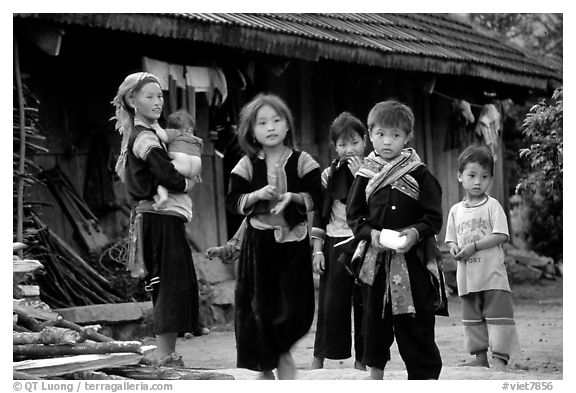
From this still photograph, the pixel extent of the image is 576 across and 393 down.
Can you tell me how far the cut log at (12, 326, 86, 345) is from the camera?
604 cm

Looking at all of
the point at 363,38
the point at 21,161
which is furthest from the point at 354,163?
the point at 363,38

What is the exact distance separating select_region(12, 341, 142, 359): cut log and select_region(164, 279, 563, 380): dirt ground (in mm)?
742

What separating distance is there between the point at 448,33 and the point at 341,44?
3951mm

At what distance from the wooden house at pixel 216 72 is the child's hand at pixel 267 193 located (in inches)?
115

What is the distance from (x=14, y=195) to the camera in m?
8.52

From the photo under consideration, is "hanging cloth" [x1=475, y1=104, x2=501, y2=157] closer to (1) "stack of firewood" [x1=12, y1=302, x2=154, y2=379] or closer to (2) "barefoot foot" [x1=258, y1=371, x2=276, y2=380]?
(2) "barefoot foot" [x1=258, y1=371, x2=276, y2=380]

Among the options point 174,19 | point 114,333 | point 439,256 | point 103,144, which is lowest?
point 114,333

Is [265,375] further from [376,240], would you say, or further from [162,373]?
[376,240]

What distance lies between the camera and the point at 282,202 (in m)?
6.09

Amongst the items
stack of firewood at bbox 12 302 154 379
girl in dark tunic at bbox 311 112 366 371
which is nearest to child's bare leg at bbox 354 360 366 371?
girl in dark tunic at bbox 311 112 366 371

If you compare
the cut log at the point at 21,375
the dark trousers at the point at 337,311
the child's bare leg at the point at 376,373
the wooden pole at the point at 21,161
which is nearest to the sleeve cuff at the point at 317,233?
the dark trousers at the point at 337,311

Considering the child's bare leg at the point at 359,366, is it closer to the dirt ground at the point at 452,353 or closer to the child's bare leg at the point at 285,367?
the dirt ground at the point at 452,353
